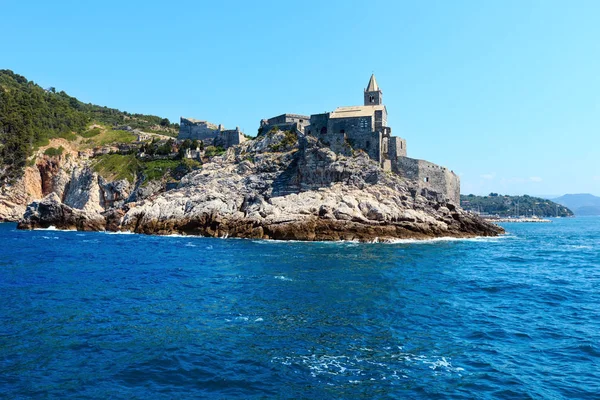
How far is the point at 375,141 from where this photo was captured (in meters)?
55.1

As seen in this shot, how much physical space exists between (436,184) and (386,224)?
14461mm

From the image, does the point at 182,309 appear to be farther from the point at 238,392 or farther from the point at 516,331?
the point at 516,331

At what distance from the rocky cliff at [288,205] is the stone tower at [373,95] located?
11.2 m

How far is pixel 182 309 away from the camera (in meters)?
18.4

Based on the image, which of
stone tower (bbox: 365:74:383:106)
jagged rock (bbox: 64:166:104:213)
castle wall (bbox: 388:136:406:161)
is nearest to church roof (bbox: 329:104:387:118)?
stone tower (bbox: 365:74:383:106)

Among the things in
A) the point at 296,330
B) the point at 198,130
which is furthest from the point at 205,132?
the point at 296,330

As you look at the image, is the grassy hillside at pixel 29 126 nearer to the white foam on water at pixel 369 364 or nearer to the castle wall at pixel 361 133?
the castle wall at pixel 361 133

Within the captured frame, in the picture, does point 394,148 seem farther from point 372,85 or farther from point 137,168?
point 137,168

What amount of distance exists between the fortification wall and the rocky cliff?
213 cm

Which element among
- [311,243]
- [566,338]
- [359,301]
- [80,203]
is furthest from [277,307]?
[80,203]

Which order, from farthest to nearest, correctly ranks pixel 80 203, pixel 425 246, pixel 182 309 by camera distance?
pixel 80 203 < pixel 425 246 < pixel 182 309

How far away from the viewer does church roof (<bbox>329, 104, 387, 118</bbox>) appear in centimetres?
5650

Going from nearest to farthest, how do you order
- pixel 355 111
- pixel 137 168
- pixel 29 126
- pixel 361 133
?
pixel 361 133, pixel 355 111, pixel 137 168, pixel 29 126

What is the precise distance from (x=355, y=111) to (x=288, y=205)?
17.0 m
